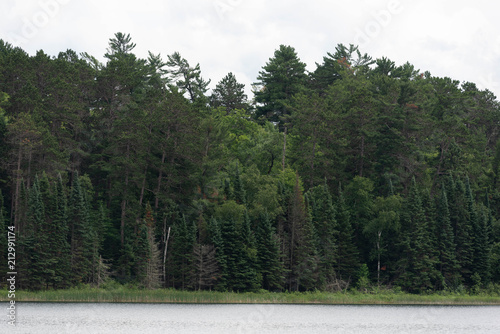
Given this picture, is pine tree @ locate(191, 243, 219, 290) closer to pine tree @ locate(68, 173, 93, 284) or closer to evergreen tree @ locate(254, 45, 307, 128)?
pine tree @ locate(68, 173, 93, 284)

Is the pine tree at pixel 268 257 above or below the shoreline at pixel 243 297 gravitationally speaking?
above

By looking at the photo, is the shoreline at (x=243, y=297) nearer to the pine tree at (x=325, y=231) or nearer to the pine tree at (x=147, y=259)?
the pine tree at (x=147, y=259)

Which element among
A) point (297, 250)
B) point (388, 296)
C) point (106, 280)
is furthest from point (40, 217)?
point (388, 296)

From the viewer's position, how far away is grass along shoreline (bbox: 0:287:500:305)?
67938mm

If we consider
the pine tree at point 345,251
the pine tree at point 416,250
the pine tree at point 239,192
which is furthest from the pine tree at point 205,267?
the pine tree at point 416,250

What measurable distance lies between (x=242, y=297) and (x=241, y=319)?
15.8 metres

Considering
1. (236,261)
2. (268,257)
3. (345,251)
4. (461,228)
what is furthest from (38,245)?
(461,228)

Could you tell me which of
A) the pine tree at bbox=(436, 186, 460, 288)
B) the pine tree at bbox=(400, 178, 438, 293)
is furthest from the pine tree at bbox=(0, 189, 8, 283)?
the pine tree at bbox=(436, 186, 460, 288)

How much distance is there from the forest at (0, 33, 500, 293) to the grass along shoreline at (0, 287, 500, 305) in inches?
103

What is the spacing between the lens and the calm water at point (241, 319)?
4969 centimetres

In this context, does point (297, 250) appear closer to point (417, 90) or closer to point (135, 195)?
point (135, 195)

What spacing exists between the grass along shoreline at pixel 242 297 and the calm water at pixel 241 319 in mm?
3673

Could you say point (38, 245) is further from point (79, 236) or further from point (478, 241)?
point (478, 241)

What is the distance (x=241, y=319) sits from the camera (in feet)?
187
